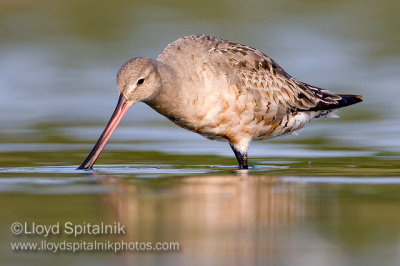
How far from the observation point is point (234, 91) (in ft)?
36.6

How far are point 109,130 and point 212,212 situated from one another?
2.68 metres

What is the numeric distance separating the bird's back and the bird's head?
1.34 feet

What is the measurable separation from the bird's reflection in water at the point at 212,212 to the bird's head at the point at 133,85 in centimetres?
60

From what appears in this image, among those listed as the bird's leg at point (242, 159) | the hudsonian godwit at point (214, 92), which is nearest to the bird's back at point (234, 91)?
the hudsonian godwit at point (214, 92)

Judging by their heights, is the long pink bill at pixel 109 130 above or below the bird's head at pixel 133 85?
below

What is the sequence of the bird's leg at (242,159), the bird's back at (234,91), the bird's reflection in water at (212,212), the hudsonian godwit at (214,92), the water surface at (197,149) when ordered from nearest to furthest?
the bird's reflection in water at (212,212) < the water surface at (197,149) < the hudsonian godwit at (214,92) < the bird's back at (234,91) < the bird's leg at (242,159)

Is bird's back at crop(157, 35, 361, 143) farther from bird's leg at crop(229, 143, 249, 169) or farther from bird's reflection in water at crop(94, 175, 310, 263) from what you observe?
bird's reflection in water at crop(94, 175, 310, 263)

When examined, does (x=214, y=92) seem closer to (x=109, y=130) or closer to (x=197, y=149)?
(x=109, y=130)

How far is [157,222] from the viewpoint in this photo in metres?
7.61

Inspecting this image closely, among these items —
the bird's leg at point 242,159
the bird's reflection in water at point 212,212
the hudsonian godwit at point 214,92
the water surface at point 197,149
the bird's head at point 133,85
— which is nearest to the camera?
the bird's reflection in water at point 212,212

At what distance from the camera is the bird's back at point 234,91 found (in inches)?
426

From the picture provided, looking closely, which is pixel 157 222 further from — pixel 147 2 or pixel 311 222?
pixel 147 2

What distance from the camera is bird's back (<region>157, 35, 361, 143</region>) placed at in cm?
1083

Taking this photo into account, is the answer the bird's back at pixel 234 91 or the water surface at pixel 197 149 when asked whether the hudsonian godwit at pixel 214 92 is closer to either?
the bird's back at pixel 234 91
